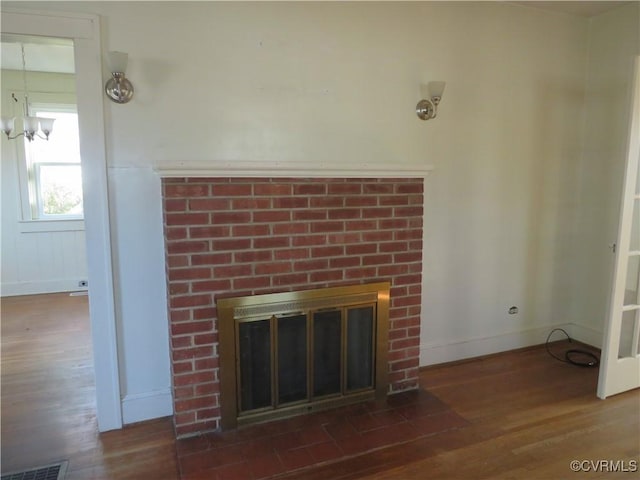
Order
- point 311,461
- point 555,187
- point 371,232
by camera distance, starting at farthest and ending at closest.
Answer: point 555,187
point 371,232
point 311,461

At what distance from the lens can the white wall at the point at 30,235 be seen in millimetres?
5023

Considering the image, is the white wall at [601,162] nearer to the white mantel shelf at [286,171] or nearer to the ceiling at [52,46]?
the ceiling at [52,46]

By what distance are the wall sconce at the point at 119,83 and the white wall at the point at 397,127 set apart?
0.06 meters

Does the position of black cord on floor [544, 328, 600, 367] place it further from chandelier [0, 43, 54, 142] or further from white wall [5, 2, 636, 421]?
chandelier [0, 43, 54, 142]

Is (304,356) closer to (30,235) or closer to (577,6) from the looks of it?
(577,6)

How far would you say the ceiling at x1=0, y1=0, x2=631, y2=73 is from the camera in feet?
6.88

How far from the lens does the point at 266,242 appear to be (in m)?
2.32

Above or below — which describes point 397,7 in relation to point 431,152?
above

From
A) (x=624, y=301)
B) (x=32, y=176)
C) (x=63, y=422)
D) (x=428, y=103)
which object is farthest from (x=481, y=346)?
(x=32, y=176)

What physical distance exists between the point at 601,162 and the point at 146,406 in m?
3.70

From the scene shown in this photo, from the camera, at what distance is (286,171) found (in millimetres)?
2281

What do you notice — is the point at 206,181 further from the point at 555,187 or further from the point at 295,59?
the point at 555,187

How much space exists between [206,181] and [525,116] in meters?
2.44

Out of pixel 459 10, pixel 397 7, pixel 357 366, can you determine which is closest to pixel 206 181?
pixel 357 366
